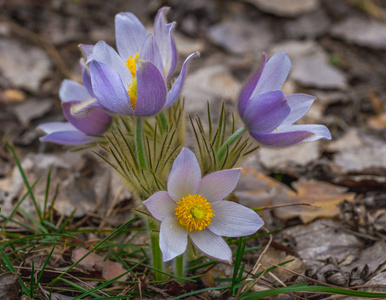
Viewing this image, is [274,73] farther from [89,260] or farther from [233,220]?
[89,260]

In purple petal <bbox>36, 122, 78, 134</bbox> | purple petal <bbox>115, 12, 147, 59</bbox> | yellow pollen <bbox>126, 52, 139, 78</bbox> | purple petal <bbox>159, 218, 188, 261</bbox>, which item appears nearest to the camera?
purple petal <bbox>159, 218, 188, 261</bbox>

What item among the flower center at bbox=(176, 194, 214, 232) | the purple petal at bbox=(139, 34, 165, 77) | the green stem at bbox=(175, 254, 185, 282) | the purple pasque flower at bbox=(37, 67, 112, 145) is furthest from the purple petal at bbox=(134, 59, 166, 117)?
the green stem at bbox=(175, 254, 185, 282)

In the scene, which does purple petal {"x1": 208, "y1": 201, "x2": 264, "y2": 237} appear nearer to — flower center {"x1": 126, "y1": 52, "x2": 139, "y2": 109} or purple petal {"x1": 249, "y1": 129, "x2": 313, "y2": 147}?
purple petal {"x1": 249, "y1": 129, "x2": 313, "y2": 147}

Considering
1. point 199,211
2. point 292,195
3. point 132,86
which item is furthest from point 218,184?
point 292,195

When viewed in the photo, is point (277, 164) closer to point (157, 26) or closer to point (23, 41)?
point (157, 26)

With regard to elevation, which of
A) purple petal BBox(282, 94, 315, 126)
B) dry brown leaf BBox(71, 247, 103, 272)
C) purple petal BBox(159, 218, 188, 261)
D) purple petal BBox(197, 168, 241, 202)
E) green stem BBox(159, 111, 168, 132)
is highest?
purple petal BBox(282, 94, 315, 126)

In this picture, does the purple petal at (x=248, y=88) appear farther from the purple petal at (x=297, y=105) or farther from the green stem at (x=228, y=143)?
the purple petal at (x=297, y=105)

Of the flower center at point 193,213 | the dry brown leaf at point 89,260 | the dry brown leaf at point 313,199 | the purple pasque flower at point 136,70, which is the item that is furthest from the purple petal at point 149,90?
the dry brown leaf at point 313,199

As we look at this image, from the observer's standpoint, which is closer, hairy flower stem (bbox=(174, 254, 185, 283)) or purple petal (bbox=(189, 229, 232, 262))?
purple petal (bbox=(189, 229, 232, 262))

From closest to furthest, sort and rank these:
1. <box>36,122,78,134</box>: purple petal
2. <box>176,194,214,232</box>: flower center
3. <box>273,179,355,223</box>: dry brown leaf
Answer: <box>176,194,214,232</box>: flower center, <box>36,122,78,134</box>: purple petal, <box>273,179,355,223</box>: dry brown leaf
